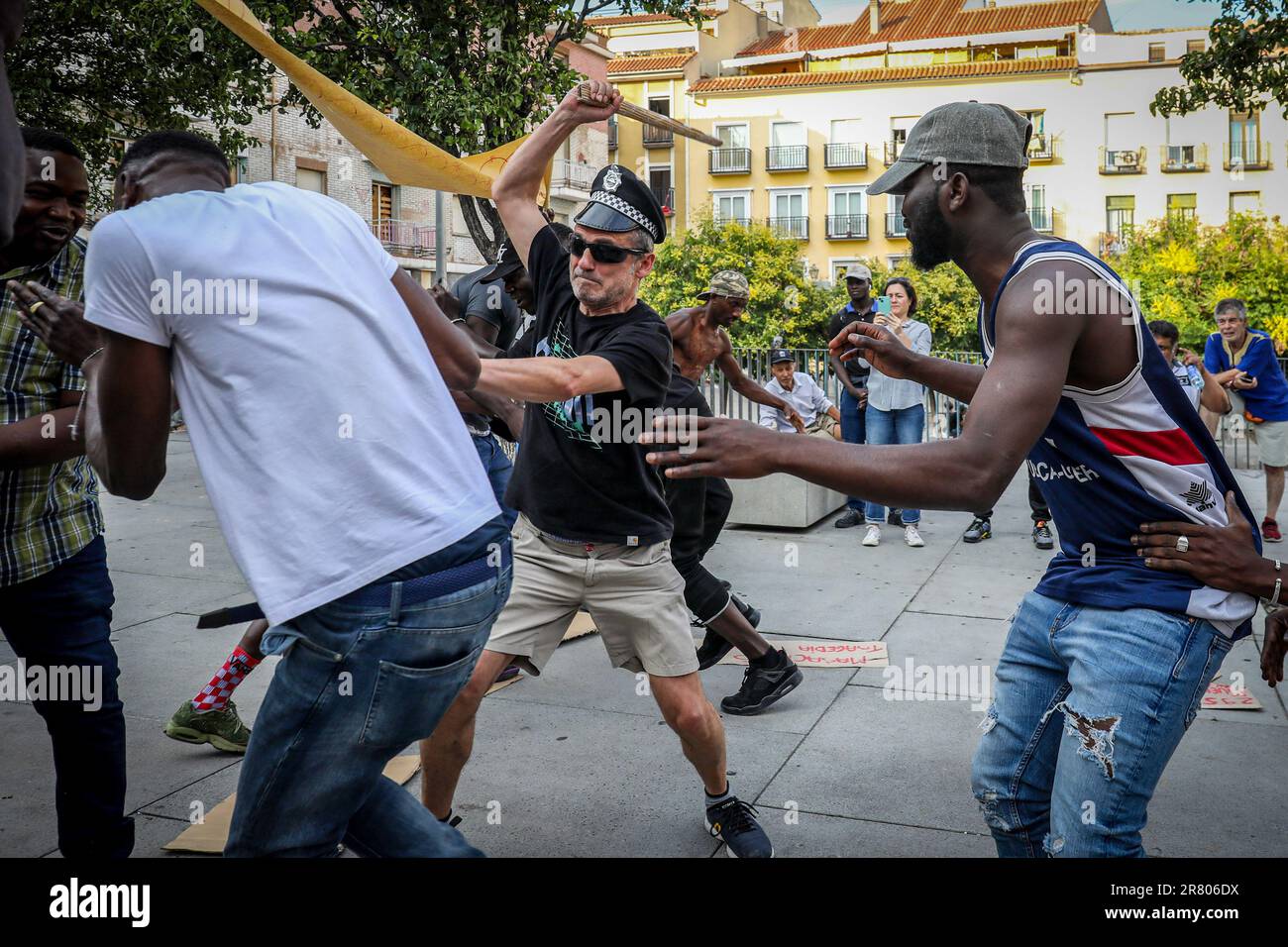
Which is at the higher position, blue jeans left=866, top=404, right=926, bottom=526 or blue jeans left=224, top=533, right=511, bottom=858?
blue jeans left=866, top=404, right=926, bottom=526

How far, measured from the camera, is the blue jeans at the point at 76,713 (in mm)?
2957

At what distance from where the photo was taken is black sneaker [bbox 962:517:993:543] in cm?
938

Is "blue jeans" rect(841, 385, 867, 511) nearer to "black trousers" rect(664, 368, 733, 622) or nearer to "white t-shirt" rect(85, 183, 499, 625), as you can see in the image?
"black trousers" rect(664, 368, 733, 622)

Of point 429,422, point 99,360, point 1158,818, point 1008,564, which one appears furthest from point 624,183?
point 1008,564

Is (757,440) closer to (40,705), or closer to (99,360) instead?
(99,360)

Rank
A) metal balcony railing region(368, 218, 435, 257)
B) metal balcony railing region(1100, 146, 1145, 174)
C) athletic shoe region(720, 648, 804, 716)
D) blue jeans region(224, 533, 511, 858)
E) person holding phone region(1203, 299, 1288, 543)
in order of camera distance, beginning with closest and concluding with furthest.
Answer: blue jeans region(224, 533, 511, 858) → athletic shoe region(720, 648, 804, 716) → person holding phone region(1203, 299, 1288, 543) → metal balcony railing region(368, 218, 435, 257) → metal balcony railing region(1100, 146, 1145, 174)

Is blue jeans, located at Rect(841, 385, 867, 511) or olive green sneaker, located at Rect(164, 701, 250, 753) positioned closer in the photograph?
olive green sneaker, located at Rect(164, 701, 250, 753)

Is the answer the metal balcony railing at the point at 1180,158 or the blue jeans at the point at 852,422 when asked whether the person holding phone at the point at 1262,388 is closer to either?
the blue jeans at the point at 852,422

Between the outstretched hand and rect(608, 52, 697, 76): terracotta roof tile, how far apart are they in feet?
179

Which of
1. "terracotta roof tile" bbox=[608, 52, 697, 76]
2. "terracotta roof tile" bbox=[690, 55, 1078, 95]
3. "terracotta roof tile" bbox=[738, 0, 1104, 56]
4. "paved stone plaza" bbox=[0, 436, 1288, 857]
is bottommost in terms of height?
"paved stone plaza" bbox=[0, 436, 1288, 857]

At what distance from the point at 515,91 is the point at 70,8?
4983 mm

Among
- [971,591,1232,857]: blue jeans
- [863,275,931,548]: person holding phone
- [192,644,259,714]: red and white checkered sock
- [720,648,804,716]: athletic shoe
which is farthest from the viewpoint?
[863,275,931,548]: person holding phone

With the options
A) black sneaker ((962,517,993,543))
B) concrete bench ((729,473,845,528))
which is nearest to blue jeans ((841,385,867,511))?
concrete bench ((729,473,845,528))

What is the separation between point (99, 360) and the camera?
197cm
